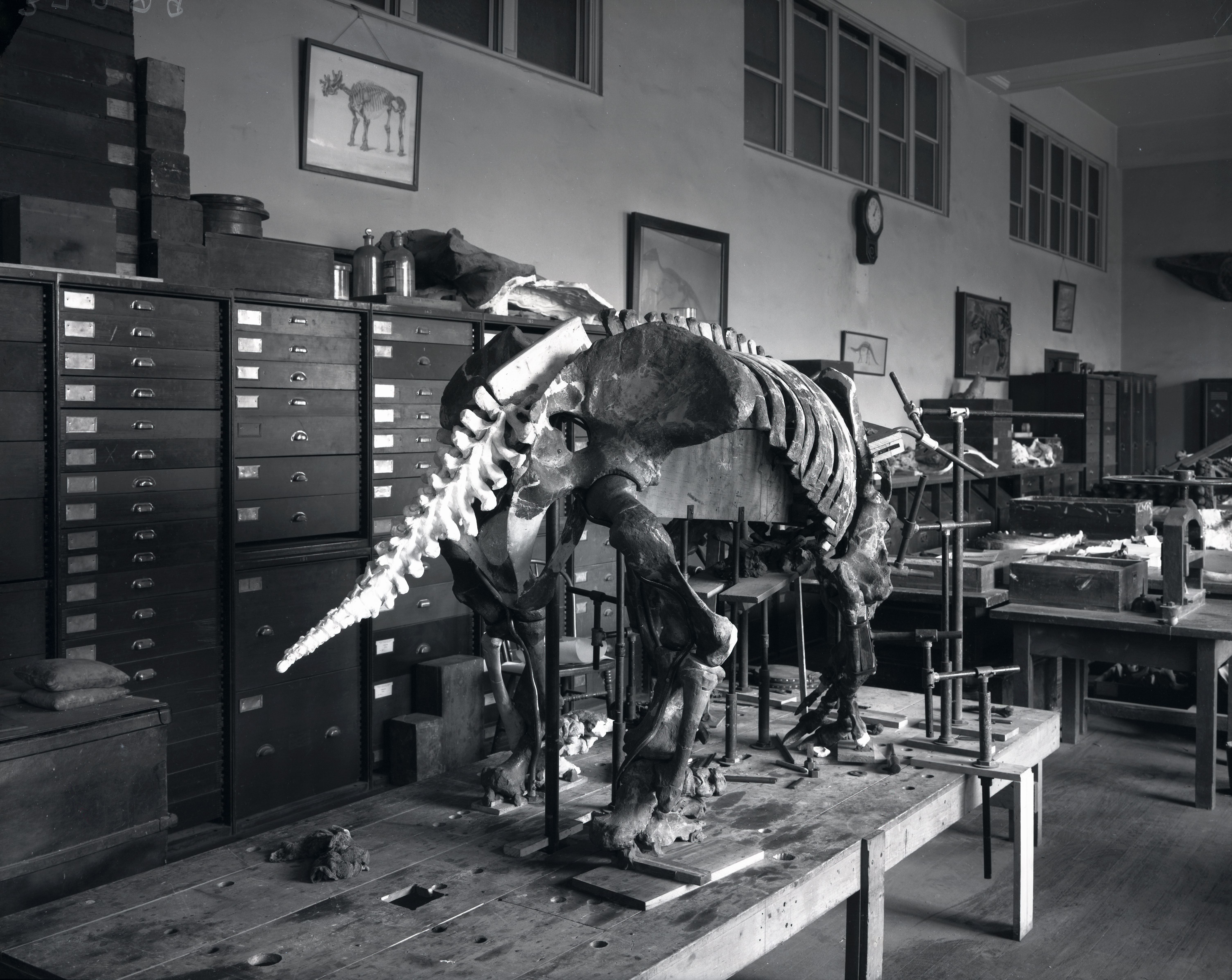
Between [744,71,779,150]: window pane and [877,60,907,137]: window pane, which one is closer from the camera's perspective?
[744,71,779,150]: window pane

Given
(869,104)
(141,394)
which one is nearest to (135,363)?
(141,394)

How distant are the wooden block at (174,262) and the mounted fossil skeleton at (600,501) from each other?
66.7 inches

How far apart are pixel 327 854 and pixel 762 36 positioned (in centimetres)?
717

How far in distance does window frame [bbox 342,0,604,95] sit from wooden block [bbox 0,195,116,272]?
1.97m

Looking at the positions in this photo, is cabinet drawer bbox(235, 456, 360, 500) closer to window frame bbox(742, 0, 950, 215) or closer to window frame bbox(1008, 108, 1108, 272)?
window frame bbox(742, 0, 950, 215)

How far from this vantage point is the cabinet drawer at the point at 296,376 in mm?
4004

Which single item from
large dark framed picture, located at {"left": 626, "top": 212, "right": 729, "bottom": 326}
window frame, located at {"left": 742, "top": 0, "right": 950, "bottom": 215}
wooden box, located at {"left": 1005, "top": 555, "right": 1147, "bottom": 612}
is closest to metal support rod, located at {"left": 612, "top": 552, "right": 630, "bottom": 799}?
wooden box, located at {"left": 1005, "top": 555, "right": 1147, "bottom": 612}

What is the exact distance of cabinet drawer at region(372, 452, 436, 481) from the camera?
450 centimetres

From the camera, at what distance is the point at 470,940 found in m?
2.09

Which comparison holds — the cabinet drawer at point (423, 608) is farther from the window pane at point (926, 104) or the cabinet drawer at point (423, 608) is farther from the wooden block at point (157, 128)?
the window pane at point (926, 104)

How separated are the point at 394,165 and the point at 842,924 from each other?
375 cm

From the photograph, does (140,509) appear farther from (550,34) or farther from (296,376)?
(550,34)

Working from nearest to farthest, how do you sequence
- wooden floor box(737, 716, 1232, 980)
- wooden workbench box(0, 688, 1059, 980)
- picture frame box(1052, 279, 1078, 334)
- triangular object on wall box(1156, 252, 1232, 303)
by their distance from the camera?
wooden workbench box(0, 688, 1059, 980) → wooden floor box(737, 716, 1232, 980) → picture frame box(1052, 279, 1078, 334) → triangular object on wall box(1156, 252, 1232, 303)

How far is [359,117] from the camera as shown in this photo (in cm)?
516
